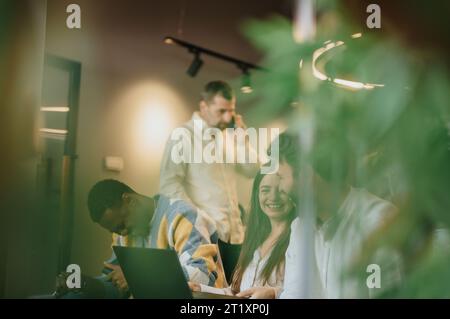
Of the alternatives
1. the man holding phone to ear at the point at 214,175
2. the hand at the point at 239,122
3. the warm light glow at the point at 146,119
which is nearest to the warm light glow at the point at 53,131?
→ the warm light glow at the point at 146,119

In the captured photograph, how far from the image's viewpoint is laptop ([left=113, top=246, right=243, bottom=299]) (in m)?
2.40

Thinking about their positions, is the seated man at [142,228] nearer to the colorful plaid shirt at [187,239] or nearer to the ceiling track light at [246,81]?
the colorful plaid shirt at [187,239]

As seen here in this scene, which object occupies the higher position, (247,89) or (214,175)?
(247,89)

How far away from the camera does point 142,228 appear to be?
2.50 meters

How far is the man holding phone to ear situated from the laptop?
0.77 feet

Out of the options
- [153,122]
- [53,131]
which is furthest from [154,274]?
[53,131]

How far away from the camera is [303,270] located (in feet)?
8.02

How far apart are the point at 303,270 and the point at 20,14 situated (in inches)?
65.1

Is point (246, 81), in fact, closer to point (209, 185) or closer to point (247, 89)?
point (247, 89)

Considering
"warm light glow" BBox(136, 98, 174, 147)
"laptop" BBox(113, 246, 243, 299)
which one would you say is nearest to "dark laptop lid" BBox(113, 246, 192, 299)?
"laptop" BBox(113, 246, 243, 299)

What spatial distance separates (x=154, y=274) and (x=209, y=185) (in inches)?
16.7

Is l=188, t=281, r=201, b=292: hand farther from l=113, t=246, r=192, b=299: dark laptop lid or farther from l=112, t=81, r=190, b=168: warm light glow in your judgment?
l=112, t=81, r=190, b=168: warm light glow
